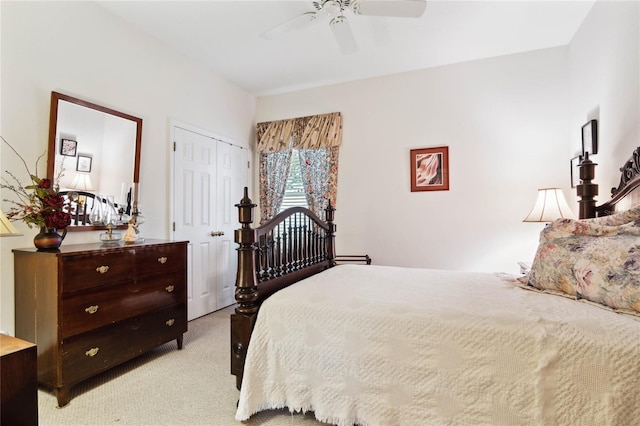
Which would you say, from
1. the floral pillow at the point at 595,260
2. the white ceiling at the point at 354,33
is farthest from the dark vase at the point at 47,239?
the floral pillow at the point at 595,260

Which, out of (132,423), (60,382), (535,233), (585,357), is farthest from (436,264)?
(60,382)

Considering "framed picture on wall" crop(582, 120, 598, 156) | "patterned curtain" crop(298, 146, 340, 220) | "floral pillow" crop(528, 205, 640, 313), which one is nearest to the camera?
"floral pillow" crop(528, 205, 640, 313)

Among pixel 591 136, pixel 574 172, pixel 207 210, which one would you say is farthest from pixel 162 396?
pixel 574 172

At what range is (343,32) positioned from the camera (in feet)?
7.87

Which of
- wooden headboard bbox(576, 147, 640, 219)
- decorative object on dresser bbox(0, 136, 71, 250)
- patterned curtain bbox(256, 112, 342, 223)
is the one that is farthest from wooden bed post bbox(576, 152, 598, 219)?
decorative object on dresser bbox(0, 136, 71, 250)

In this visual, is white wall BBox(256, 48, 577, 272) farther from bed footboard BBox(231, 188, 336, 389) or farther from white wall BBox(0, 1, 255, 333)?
white wall BBox(0, 1, 255, 333)

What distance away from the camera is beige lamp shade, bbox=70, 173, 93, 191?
2424 millimetres

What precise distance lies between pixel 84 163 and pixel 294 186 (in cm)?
238

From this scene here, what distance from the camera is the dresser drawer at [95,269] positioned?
1.93 meters

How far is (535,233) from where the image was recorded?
3299 mm

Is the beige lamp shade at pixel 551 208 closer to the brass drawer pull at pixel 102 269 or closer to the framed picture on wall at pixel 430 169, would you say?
the framed picture on wall at pixel 430 169

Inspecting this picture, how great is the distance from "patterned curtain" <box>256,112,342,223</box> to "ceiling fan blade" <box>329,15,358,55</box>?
148cm

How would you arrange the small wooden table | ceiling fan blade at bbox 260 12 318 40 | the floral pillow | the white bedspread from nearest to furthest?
the small wooden table, the white bedspread, the floral pillow, ceiling fan blade at bbox 260 12 318 40

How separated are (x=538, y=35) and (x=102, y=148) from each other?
409cm
